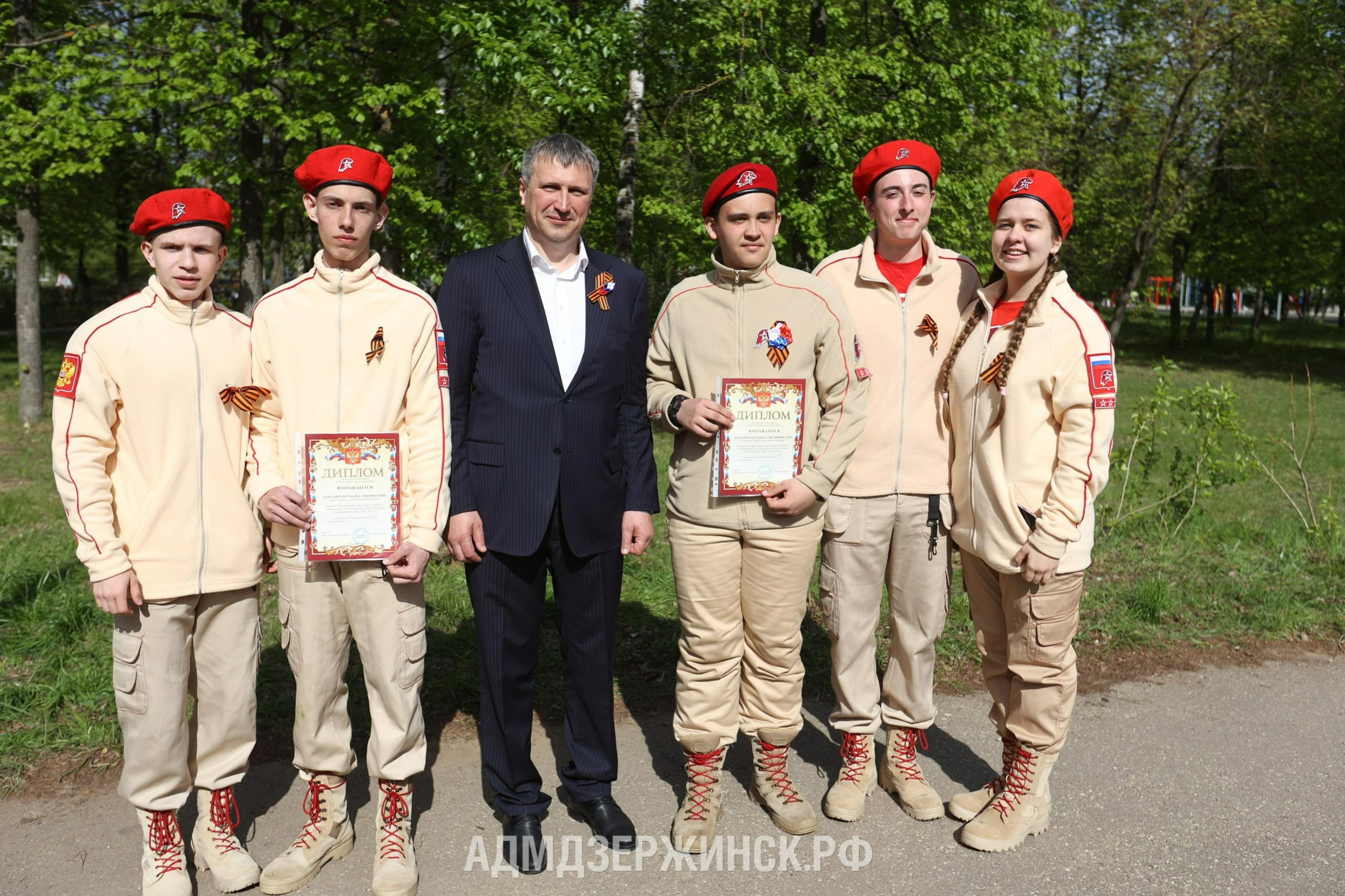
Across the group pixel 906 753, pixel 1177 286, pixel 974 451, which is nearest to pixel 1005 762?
pixel 906 753

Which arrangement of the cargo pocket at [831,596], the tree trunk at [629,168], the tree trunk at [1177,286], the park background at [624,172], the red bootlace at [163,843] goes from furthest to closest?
the tree trunk at [1177,286] < the tree trunk at [629,168] < the park background at [624,172] < the cargo pocket at [831,596] < the red bootlace at [163,843]

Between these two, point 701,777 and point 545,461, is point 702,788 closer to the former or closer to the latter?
point 701,777

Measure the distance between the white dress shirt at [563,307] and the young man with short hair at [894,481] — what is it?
3.58 ft

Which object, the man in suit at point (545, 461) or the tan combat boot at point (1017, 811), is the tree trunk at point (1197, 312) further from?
the man in suit at point (545, 461)

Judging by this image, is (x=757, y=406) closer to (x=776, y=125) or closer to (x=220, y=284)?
(x=776, y=125)

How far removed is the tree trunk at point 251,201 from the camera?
12266 mm

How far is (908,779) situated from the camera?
432cm

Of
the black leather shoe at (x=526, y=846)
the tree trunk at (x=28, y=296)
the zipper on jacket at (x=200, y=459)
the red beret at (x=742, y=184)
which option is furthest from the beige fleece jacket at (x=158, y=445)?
the tree trunk at (x=28, y=296)

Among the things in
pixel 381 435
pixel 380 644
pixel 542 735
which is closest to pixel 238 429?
pixel 381 435

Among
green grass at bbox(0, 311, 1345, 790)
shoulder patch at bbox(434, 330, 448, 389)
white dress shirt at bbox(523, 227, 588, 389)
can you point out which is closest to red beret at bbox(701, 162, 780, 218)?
white dress shirt at bbox(523, 227, 588, 389)

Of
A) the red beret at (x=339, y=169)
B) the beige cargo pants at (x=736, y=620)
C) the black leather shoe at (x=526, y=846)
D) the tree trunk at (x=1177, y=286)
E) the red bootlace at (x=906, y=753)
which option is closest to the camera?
the red beret at (x=339, y=169)

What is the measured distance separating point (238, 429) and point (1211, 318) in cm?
3956

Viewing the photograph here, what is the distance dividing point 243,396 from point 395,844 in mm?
1679

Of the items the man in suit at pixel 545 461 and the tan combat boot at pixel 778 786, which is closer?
the man in suit at pixel 545 461
